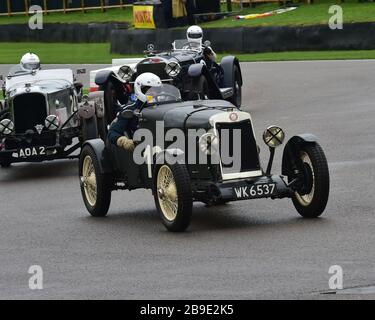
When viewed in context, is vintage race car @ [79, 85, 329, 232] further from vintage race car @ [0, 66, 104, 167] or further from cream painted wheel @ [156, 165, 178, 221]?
vintage race car @ [0, 66, 104, 167]

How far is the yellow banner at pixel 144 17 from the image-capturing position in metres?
38.2

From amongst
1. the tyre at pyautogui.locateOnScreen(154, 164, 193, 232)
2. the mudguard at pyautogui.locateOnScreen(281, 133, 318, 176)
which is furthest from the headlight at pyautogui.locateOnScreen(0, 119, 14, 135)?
the mudguard at pyautogui.locateOnScreen(281, 133, 318, 176)

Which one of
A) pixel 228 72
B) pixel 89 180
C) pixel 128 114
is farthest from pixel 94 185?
pixel 228 72

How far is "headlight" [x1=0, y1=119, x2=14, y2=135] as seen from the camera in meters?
18.2

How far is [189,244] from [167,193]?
781mm

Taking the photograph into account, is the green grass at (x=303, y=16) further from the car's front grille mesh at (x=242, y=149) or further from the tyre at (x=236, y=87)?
the car's front grille mesh at (x=242, y=149)

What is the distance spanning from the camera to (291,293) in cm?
901

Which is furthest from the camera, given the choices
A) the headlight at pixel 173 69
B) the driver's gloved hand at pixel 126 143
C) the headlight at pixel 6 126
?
the headlight at pixel 173 69

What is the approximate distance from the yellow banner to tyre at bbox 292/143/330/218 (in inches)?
1027

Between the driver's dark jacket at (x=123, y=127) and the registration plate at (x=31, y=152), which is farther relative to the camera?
the registration plate at (x=31, y=152)

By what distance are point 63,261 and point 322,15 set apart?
27180 mm

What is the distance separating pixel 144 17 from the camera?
38844 mm

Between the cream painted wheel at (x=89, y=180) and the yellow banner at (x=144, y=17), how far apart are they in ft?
80.5

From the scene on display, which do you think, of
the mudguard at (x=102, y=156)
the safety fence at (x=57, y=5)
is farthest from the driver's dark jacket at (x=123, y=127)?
the safety fence at (x=57, y=5)
